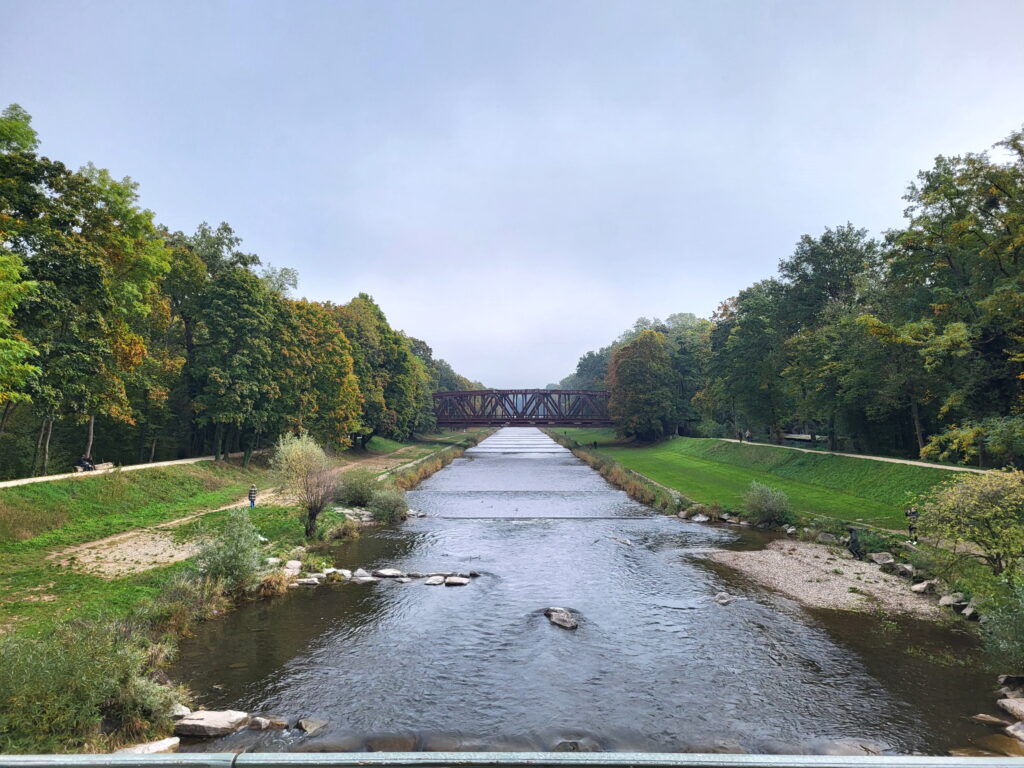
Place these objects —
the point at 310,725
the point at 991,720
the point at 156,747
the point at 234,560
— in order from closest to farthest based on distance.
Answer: the point at 156,747
the point at 310,725
the point at 991,720
the point at 234,560

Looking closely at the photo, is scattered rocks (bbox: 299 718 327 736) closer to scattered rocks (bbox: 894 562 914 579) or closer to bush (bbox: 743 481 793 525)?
scattered rocks (bbox: 894 562 914 579)

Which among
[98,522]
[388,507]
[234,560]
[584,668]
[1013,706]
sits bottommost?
[584,668]

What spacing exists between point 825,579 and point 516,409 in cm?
8818

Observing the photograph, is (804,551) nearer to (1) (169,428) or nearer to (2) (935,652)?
(2) (935,652)

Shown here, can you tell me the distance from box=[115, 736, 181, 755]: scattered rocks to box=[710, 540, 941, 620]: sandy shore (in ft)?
66.0

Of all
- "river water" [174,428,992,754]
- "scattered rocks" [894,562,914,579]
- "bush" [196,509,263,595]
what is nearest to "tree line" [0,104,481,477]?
"bush" [196,509,263,595]

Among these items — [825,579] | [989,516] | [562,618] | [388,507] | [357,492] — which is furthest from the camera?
[357,492]

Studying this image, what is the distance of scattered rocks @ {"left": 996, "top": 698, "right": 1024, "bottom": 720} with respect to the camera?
12.5 meters

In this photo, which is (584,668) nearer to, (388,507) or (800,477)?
(388,507)

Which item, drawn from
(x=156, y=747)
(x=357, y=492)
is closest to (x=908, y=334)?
(x=357, y=492)

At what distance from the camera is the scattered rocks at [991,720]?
12.1 metres

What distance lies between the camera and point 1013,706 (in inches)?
498

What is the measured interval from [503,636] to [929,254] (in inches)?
1519

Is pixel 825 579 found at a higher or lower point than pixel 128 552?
lower
